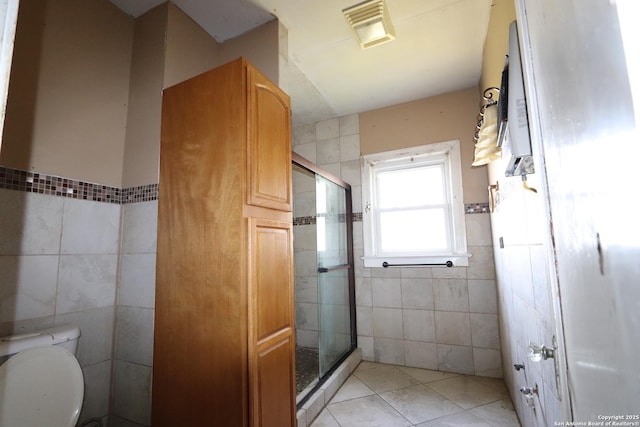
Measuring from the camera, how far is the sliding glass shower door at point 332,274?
2410 millimetres

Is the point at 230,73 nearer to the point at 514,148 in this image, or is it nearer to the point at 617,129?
the point at 514,148

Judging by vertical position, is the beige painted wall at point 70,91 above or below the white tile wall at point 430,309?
above

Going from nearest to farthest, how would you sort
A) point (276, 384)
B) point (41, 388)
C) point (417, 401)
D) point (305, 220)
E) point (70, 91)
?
point (41, 388), point (276, 384), point (70, 91), point (417, 401), point (305, 220)

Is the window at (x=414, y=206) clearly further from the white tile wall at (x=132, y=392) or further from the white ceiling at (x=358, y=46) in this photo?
the white tile wall at (x=132, y=392)

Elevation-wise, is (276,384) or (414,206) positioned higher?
(414,206)

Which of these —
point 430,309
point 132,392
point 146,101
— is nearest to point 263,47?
point 146,101

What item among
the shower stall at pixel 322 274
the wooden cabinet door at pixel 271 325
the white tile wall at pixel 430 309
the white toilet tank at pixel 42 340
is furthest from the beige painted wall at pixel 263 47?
the white toilet tank at pixel 42 340

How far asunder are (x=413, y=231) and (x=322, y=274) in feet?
3.32

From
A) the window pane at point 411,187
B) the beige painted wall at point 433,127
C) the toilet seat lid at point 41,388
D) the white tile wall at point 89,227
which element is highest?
the beige painted wall at point 433,127

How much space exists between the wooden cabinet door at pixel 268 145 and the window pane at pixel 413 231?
1.57 meters

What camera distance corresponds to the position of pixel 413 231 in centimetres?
279

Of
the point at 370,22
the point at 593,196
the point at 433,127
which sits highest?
the point at 370,22

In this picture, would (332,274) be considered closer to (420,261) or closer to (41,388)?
(420,261)

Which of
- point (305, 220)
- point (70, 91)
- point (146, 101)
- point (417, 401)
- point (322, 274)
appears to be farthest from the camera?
point (305, 220)
